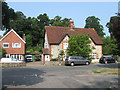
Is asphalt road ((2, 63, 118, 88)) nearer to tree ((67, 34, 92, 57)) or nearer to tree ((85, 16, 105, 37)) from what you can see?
tree ((67, 34, 92, 57))

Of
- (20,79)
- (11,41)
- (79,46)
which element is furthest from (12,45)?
(20,79)

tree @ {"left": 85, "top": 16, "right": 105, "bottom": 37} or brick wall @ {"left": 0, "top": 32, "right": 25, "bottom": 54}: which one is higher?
tree @ {"left": 85, "top": 16, "right": 105, "bottom": 37}

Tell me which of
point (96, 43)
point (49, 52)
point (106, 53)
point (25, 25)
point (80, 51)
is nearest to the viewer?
point (80, 51)

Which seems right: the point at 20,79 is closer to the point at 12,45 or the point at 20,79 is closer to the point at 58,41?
the point at 58,41

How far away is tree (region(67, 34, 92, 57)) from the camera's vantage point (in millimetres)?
36406

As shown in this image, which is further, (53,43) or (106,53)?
(106,53)

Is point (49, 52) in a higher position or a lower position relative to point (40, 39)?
lower

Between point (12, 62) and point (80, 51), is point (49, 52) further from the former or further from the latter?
point (12, 62)

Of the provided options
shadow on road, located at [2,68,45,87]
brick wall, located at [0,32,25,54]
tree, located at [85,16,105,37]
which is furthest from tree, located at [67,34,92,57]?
tree, located at [85,16,105,37]

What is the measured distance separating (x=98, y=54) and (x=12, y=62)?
21.3 meters

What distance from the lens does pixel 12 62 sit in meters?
Result: 32.2

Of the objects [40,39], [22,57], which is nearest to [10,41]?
[22,57]

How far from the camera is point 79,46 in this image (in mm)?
36812

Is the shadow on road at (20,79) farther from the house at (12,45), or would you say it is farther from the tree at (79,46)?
the house at (12,45)
